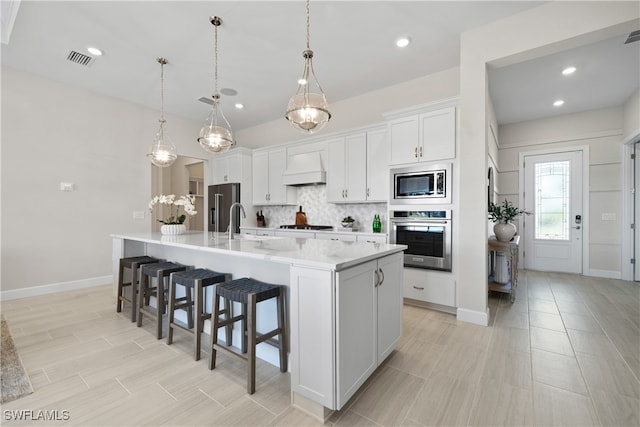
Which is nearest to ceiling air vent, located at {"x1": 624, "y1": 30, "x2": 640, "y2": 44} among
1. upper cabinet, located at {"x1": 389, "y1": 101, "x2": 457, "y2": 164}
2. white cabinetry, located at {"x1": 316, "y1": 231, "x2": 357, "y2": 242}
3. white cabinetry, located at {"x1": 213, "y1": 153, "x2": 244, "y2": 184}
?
upper cabinet, located at {"x1": 389, "y1": 101, "x2": 457, "y2": 164}

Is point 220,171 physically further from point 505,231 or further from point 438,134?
point 505,231

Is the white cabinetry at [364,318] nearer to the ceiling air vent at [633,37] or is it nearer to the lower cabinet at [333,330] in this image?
the lower cabinet at [333,330]

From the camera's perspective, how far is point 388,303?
6.58 feet

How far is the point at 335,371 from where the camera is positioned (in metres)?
1.47

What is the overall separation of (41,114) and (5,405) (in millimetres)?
4003

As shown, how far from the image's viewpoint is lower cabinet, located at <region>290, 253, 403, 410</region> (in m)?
1.46

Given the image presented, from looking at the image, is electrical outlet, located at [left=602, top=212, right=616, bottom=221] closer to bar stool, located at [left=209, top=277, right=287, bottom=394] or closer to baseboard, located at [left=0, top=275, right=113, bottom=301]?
bar stool, located at [left=209, top=277, right=287, bottom=394]

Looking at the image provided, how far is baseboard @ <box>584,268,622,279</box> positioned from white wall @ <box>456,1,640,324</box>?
12.3 ft

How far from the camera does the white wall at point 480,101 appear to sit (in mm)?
2492

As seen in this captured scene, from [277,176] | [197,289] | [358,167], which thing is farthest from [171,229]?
[358,167]

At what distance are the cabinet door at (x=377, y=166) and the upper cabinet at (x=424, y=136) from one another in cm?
29

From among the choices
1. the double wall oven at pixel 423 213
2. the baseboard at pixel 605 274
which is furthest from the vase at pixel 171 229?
the baseboard at pixel 605 274

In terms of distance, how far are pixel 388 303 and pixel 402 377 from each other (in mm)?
502

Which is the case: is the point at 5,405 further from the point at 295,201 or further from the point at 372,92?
the point at 372,92
